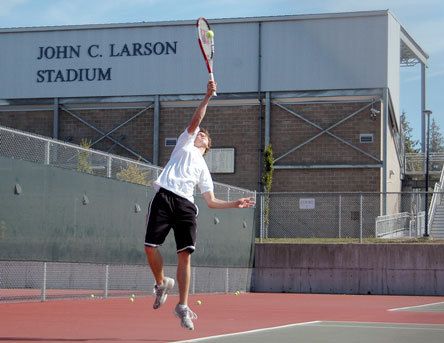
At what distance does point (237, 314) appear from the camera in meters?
13.4

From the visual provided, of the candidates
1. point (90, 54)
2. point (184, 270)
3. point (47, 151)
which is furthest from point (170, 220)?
point (90, 54)

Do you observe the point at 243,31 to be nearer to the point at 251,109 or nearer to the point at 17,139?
the point at 251,109

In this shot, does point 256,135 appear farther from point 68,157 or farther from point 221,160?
point 68,157

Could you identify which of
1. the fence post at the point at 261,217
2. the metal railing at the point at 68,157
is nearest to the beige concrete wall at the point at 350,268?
the fence post at the point at 261,217

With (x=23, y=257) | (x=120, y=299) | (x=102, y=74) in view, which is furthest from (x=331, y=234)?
(x=102, y=74)

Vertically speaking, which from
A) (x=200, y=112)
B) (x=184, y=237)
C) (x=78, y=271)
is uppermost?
(x=200, y=112)

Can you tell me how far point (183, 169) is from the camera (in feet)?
29.6

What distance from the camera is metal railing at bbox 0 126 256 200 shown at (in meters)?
14.7

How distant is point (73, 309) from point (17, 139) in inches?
110

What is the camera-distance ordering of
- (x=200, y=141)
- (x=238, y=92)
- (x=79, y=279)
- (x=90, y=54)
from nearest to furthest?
(x=200, y=141) → (x=79, y=279) → (x=238, y=92) → (x=90, y=54)

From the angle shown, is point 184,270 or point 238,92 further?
point 238,92

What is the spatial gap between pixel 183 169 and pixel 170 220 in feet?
1.57

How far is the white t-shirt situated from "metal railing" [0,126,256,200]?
5664mm

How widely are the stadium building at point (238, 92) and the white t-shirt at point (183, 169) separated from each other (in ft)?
106
